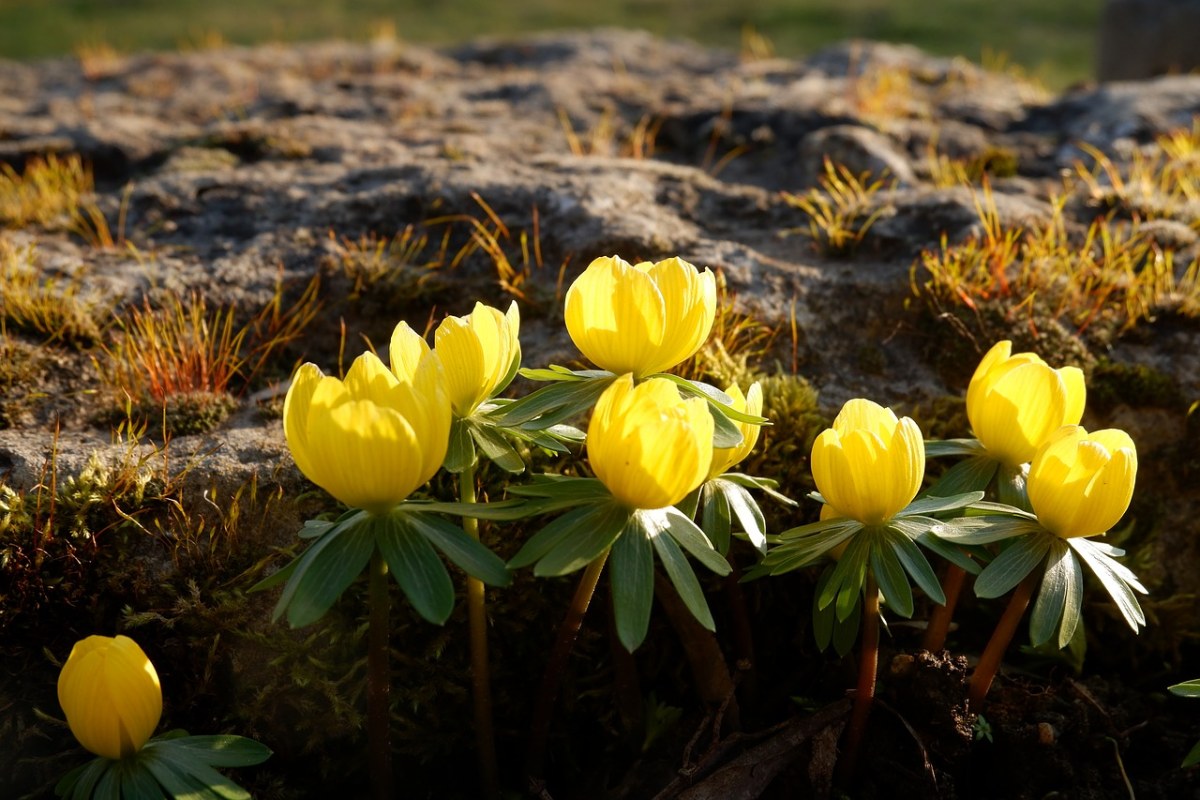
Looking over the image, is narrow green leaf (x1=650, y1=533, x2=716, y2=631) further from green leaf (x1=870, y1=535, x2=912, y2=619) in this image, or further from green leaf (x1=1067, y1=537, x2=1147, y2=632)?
green leaf (x1=1067, y1=537, x2=1147, y2=632)

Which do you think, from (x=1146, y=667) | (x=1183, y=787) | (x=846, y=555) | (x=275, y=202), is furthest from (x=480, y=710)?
(x=275, y=202)

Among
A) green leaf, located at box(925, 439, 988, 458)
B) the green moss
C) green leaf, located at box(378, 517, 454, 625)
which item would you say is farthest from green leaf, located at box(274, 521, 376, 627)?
the green moss

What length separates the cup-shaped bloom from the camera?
1.62 metres

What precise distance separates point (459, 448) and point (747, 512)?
1.72ft

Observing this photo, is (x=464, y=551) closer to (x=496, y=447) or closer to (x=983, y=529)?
(x=496, y=447)

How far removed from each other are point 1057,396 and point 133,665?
1.68m

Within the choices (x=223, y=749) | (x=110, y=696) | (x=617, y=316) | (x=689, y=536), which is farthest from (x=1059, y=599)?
(x=110, y=696)

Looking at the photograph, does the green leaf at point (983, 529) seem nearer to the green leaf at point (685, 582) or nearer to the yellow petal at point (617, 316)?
the green leaf at point (685, 582)

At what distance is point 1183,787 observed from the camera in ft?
7.06

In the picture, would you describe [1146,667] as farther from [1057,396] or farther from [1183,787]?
[1057,396]

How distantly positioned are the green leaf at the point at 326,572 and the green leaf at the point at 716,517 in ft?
1.95

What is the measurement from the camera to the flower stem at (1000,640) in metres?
1.76

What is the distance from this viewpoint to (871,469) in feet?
5.28

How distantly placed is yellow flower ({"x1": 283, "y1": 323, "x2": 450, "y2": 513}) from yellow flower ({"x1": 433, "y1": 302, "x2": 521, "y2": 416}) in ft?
0.21
